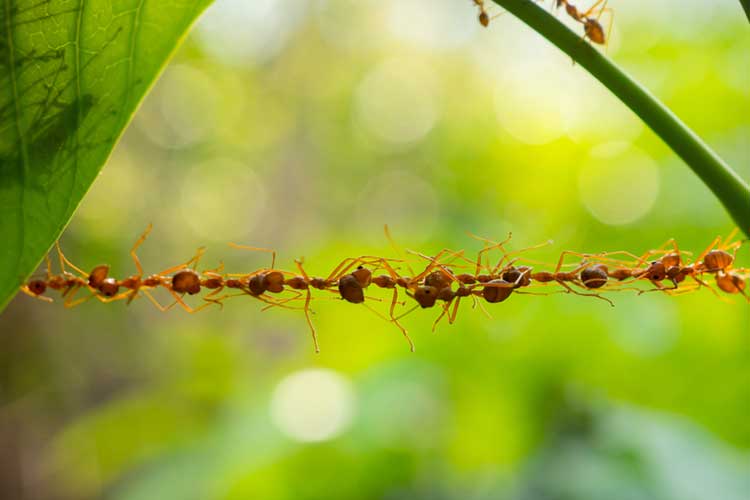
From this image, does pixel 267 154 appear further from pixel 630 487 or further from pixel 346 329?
pixel 630 487

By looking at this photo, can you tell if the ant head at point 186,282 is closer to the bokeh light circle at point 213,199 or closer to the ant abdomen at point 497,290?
the ant abdomen at point 497,290

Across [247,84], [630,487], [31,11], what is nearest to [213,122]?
[247,84]

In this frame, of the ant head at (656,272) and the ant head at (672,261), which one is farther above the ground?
the ant head at (672,261)

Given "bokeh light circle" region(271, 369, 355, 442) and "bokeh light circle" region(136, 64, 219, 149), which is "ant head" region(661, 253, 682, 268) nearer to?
"bokeh light circle" region(271, 369, 355, 442)

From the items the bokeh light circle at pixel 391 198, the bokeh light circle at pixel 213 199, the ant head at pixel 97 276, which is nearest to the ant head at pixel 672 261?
the ant head at pixel 97 276

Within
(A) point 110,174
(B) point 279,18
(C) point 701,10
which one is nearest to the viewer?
(C) point 701,10

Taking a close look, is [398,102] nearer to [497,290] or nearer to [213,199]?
[213,199]

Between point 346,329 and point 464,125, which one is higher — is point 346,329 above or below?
below
